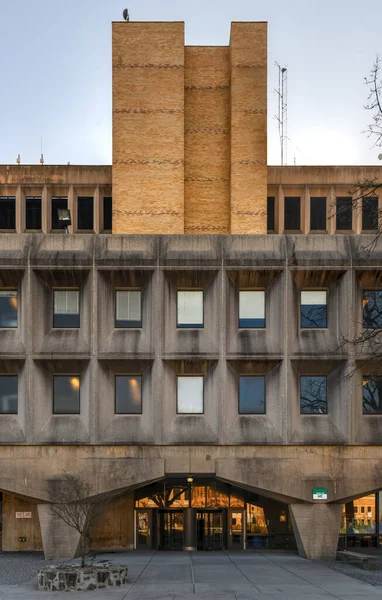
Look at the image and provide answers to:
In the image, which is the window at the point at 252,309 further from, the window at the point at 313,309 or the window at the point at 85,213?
the window at the point at 85,213

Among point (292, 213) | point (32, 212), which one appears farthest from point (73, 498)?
point (292, 213)

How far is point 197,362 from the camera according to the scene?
34.0m

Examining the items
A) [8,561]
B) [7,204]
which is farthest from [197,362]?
[7,204]

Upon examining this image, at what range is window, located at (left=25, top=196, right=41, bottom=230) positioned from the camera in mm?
43094

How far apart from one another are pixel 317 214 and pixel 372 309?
10.1 meters

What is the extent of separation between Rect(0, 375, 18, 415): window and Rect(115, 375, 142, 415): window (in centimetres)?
447

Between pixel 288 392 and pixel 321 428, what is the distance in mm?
2156

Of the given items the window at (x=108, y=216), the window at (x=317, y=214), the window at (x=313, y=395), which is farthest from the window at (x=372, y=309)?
the window at (x=108, y=216)

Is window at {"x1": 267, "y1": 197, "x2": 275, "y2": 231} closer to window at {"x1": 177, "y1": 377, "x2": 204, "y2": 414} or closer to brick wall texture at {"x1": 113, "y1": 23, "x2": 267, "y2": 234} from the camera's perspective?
brick wall texture at {"x1": 113, "y1": 23, "x2": 267, "y2": 234}

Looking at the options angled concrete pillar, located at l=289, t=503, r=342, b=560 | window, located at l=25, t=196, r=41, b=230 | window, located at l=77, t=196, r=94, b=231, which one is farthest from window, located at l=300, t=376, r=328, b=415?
window, located at l=25, t=196, r=41, b=230

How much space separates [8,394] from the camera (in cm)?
3397

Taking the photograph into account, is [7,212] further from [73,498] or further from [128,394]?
[73,498]

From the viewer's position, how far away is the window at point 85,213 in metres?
43.0

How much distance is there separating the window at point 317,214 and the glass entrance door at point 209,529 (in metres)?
16.3
